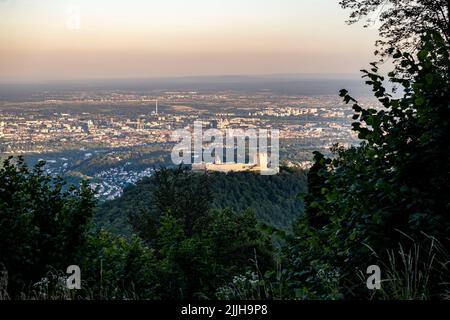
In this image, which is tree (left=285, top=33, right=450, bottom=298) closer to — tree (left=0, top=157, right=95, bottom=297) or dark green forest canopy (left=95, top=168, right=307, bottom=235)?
tree (left=0, top=157, right=95, bottom=297)

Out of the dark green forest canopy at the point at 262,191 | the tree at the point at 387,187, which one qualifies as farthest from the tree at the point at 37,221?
the dark green forest canopy at the point at 262,191

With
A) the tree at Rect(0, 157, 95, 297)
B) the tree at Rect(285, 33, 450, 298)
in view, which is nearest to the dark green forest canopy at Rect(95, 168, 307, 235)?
the tree at Rect(0, 157, 95, 297)

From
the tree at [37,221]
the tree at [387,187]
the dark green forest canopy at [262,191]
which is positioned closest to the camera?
the tree at [387,187]

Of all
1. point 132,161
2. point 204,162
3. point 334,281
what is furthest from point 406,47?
point 204,162

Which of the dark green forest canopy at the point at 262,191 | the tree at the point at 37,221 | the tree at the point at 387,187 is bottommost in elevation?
the dark green forest canopy at the point at 262,191

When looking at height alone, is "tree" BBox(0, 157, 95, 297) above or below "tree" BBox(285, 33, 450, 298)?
below

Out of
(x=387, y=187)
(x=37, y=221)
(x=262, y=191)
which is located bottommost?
(x=262, y=191)

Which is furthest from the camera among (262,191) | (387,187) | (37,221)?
(262,191)

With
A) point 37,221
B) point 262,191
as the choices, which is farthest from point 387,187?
point 262,191

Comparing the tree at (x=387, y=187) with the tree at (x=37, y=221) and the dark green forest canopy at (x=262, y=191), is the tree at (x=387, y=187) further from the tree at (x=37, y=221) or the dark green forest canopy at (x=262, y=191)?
the dark green forest canopy at (x=262, y=191)

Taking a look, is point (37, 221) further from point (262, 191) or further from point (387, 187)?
point (262, 191)

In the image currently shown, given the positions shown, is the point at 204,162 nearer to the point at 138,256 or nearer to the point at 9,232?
the point at 138,256
